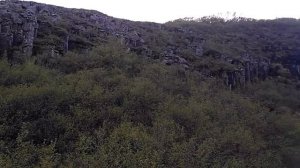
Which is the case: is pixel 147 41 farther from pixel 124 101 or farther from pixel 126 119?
pixel 126 119

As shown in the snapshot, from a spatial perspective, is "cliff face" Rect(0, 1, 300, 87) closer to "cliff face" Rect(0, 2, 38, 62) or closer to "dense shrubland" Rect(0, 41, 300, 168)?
"cliff face" Rect(0, 2, 38, 62)

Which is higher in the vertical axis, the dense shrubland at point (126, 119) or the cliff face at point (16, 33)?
the cliff face at point (16, 33)

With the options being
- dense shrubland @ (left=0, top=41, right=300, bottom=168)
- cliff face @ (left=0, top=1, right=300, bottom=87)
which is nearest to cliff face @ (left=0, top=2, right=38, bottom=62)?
cliff face @ (left=0, top=1, right=300, bottom=87)

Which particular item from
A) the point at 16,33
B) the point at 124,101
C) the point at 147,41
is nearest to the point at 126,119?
the point at 124,101

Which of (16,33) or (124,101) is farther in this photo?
(16,33)

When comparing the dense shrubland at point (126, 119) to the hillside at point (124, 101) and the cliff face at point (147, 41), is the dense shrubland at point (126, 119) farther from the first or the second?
the cliff face at point (147, 41)

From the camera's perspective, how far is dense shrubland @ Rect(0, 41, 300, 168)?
593 inches

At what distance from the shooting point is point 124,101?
767 inches

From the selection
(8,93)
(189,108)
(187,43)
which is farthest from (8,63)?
(187,43)

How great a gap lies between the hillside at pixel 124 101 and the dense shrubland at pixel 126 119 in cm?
5

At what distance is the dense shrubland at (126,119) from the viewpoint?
15.1 metres

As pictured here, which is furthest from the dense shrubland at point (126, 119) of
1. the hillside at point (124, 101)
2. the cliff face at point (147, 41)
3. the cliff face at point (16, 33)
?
the cliff face at point (147, 41)

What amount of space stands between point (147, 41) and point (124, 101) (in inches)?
521

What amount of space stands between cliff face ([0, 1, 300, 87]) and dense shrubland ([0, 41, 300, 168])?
169 centimetres
